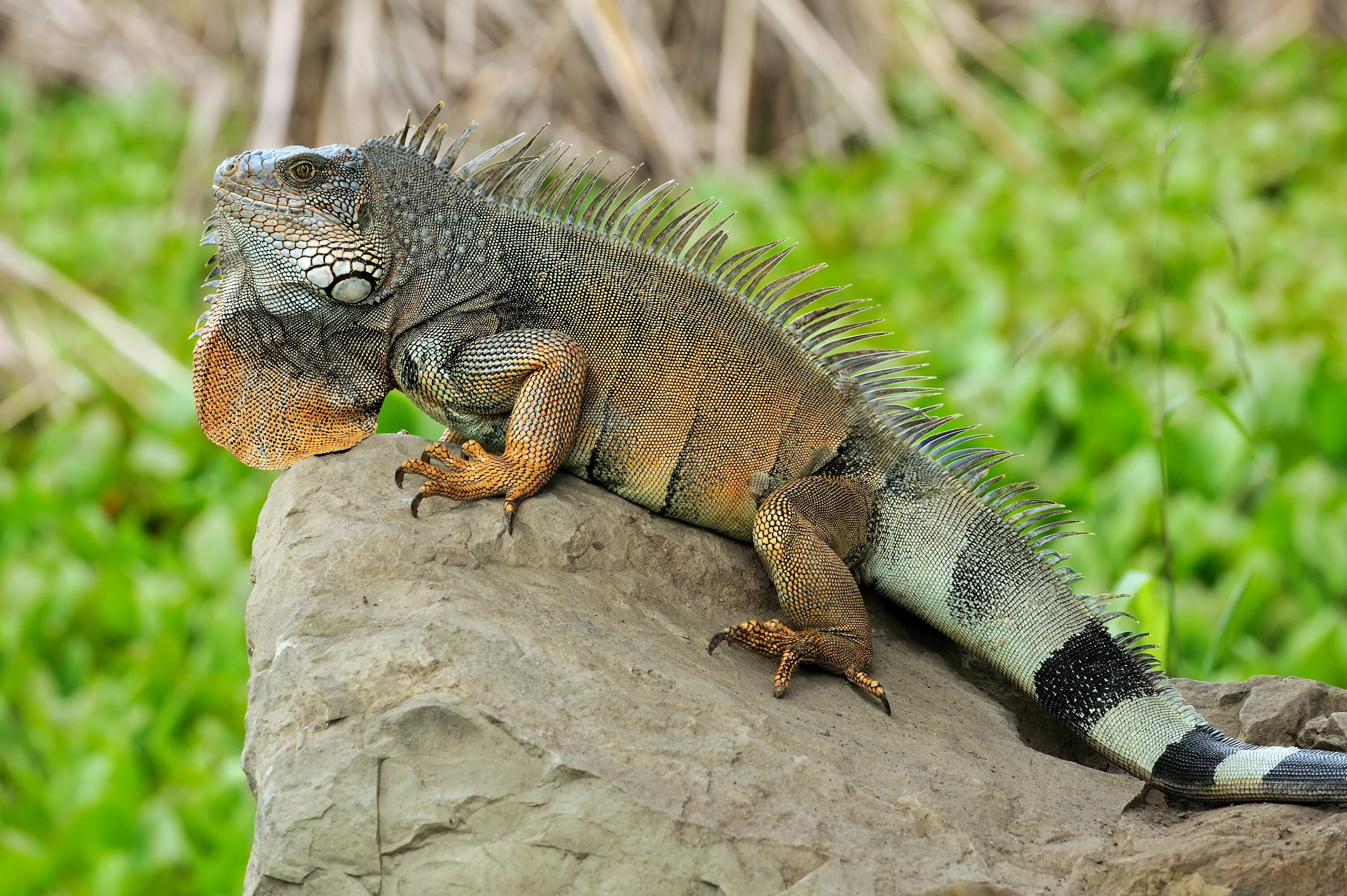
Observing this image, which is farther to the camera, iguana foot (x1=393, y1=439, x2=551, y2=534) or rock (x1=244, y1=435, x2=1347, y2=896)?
iguana foot (x1=393, y1=439, x2=551, y2=534)

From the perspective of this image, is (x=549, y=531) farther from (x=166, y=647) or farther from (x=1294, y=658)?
(x=1294, y=658)

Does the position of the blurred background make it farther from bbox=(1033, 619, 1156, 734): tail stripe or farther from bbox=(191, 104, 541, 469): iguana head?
bbox=(191, 104, 541, 469): iguana head

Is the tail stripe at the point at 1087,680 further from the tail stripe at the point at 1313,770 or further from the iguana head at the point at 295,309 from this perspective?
the iguana head at the point at 295,309

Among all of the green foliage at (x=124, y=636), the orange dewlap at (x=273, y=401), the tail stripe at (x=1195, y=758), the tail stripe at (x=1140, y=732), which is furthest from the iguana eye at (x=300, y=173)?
the tail stripe at (x=1195, y=758)

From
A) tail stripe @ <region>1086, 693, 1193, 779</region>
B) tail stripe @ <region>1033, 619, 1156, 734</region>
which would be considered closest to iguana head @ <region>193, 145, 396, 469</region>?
tail stripe @ <region>1033, 619, 1156, 734</region>

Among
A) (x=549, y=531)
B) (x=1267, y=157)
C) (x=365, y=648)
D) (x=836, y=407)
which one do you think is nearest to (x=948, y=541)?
(x=836, y=407)

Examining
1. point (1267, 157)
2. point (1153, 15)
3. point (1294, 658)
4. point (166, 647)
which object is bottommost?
point (166, 647)
